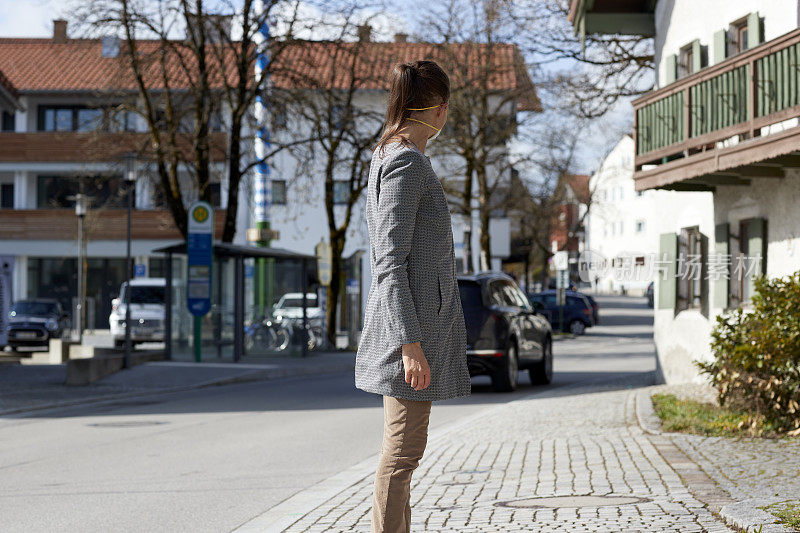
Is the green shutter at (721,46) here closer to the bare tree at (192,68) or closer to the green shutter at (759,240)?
the green shutter at (759,240)

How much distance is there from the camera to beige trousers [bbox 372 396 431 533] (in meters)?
4.12

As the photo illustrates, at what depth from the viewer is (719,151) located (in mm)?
15156

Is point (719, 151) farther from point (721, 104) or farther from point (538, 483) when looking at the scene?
point (538, 483)

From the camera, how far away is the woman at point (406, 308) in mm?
4070

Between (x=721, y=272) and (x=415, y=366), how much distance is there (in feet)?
46.0

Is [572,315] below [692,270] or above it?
below


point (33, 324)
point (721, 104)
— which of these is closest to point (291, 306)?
point (33, 324)

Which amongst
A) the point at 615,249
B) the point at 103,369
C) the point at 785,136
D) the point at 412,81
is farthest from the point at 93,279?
the point at 615,249

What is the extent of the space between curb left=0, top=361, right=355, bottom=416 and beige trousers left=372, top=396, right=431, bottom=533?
11703 mm

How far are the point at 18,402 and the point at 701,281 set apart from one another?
1035 centimetres

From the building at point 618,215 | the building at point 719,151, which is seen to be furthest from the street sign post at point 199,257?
the building at point 618,215

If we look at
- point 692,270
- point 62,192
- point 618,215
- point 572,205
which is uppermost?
point 618,215

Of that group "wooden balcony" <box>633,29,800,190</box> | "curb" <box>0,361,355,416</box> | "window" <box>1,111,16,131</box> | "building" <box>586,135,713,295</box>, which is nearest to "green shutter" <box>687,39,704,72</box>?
"wooden balcony" <box>633,29,800,190</box>

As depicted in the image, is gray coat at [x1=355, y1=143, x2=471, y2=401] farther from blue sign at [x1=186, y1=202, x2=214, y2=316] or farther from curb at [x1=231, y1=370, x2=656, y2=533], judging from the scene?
blue sign at [x1=186, y1=202, x2=214, y2=316]
